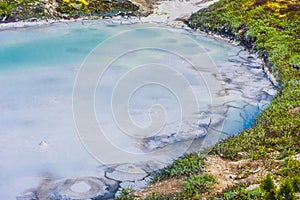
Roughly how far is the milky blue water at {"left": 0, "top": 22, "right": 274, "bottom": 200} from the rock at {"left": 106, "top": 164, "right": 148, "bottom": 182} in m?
0.46

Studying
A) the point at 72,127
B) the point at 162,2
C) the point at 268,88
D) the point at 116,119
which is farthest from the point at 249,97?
the point at 162,2

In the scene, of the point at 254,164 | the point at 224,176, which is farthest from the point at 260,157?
the point at 224,176

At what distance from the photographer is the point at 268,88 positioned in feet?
81.3

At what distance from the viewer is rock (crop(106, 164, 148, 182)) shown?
50.2 ft

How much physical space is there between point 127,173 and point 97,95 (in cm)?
771

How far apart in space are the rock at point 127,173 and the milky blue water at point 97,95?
18.1 inches

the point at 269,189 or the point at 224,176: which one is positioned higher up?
the point at 269,189

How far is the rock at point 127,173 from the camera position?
15.3 meters

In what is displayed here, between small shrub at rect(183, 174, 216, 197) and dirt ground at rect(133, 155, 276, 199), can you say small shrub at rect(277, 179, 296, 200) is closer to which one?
dirt ground at rect(133, 155, 276, 199)

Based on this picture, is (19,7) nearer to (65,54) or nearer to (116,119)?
(65,54)

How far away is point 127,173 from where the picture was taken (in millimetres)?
15594

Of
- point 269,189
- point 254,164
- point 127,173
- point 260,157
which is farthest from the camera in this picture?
point 127,173

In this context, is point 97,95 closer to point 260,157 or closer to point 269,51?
point 260,157

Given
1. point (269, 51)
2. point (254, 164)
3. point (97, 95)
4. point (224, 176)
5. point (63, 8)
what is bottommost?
point (224, 176)
